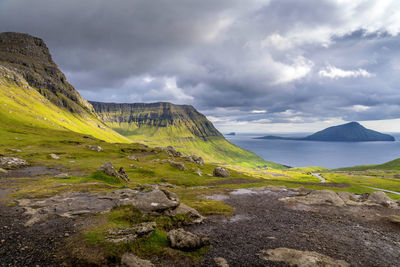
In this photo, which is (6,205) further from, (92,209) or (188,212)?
(188,212)

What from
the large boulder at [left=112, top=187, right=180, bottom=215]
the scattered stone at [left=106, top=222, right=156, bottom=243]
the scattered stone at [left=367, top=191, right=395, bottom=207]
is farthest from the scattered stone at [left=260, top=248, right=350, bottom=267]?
the scattered stone at [left=367, top=191, right=395, bottom=207]

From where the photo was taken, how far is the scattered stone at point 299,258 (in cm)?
1288

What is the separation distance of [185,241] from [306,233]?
13.2 m

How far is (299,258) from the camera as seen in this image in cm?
1334

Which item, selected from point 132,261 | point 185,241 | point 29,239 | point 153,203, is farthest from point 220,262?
point 29,239

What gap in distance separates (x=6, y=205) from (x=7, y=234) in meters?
7.59

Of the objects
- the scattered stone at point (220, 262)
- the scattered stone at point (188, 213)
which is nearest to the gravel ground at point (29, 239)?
the scattered stone at point (188, 213)

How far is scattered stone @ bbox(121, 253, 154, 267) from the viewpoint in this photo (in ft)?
37.1

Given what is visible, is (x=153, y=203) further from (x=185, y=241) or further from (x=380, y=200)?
(x=380, y=200)

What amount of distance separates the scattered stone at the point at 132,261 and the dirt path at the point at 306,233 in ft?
12.6

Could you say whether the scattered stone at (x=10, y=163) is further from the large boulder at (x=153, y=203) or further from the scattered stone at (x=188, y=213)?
the scattered stone at (x=188, y=213)

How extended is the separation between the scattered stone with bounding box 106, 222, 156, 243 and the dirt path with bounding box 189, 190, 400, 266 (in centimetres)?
531

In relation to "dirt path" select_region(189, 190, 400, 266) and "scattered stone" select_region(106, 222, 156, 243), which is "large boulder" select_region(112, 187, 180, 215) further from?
"dirt path" select_region(189, 190, 400, 266)

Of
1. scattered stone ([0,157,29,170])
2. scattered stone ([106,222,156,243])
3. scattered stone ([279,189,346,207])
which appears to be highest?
scattered stone ([106,222,156,243])
